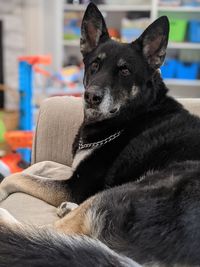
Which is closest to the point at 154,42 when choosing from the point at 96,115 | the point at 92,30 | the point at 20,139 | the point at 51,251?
the point at 92,30

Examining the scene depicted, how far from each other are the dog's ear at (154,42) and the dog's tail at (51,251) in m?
0.97

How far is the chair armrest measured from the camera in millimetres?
2205

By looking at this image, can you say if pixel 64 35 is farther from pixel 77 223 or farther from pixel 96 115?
pixel 77 223

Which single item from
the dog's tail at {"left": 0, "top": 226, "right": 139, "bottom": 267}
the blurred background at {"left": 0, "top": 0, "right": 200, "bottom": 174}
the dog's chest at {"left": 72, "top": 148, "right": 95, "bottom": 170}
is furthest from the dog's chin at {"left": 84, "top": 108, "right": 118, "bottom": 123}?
the blurred background at {"left": 0, "top": 0, "right": 200, "bottom": 174}

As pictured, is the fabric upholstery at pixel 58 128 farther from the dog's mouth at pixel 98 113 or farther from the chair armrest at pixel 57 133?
the dog's mouth at pixel 98 113

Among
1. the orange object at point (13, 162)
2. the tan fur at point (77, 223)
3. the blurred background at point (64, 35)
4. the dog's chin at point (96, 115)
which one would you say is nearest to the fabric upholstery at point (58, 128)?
the dog's chin at point (96, 115)

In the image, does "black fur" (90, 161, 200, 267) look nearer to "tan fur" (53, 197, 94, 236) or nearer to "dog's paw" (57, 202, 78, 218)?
"tan fur" (53, 197, 94, 236)

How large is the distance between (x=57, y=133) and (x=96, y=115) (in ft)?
1.74

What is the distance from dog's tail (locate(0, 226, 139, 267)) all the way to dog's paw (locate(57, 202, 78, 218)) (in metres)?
0.54

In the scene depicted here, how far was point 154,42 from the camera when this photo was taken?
1727 mm

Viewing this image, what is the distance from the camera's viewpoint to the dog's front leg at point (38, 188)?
5.57ft

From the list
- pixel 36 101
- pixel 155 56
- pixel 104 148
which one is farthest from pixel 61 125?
pixel 36 101

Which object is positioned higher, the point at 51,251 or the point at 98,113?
the point at 98,113

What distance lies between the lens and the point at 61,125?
7.29 feet
